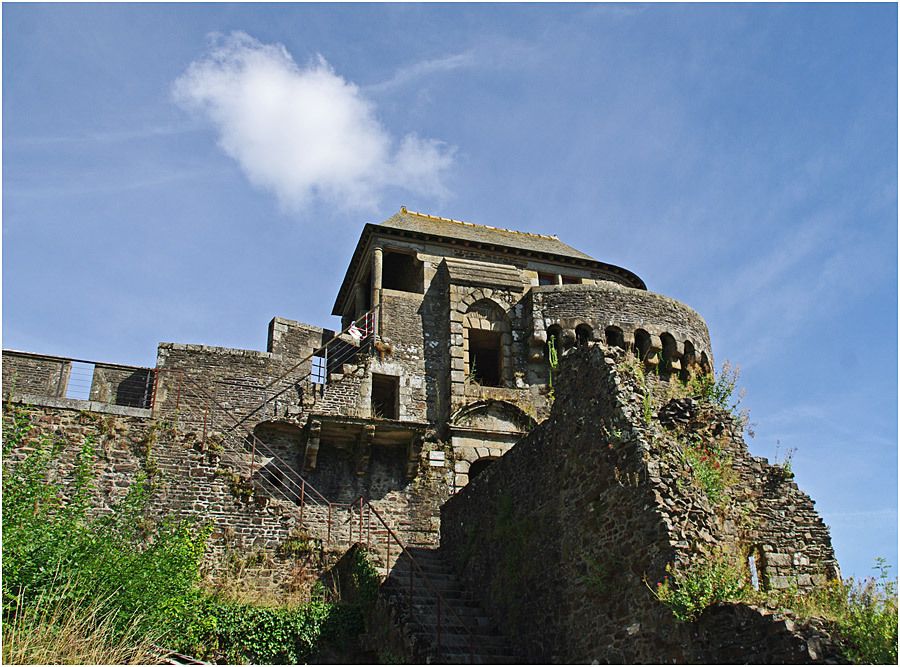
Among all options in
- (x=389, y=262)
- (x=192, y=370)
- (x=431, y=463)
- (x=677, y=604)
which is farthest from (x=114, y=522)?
(x=389, y=262)

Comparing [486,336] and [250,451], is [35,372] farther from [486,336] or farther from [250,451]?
[486,336]

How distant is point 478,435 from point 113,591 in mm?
8892

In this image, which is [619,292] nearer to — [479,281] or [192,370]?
[479,281]

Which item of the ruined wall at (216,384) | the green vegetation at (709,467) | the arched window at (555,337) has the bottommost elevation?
the green vegetation at (709,467)

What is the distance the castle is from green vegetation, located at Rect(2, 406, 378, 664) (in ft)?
4.12

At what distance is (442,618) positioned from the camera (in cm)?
1127

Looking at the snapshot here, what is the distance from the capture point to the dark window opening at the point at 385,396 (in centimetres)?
1734

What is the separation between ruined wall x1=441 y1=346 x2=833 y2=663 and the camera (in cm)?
785

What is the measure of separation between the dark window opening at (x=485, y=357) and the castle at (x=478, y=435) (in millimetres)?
93

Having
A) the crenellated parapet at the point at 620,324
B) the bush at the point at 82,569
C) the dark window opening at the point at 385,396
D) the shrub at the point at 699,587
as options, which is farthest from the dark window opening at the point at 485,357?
the shrub at the point at 699,587

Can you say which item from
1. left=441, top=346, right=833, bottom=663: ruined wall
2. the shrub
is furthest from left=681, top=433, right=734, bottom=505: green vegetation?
the shrub

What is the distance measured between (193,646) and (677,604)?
279 inches

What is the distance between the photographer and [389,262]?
21531mm

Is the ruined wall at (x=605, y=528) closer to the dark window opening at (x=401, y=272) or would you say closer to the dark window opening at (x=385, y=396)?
the dark window opening at (x=385, y=396)
